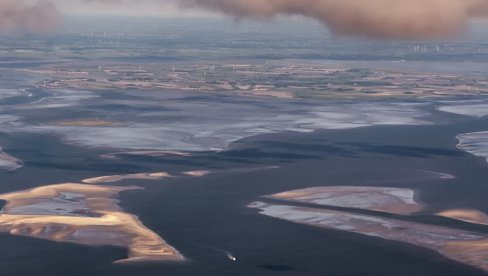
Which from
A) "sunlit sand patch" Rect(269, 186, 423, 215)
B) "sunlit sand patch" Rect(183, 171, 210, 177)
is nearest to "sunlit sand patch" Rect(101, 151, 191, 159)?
"sunlit sand patch" Rect(183, 171, 210, 177)

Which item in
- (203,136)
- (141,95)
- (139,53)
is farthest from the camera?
(139,53)

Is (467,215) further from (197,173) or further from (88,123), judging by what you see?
(88,123)

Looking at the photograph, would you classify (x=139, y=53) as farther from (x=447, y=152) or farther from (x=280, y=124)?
(x=447, y=152)

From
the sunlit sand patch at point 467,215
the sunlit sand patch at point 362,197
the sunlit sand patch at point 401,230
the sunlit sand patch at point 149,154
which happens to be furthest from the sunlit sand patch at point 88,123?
the sunlit sand patch at point 467,215

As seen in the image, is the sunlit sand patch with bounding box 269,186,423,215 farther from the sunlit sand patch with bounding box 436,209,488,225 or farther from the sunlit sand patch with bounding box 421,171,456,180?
the sunlit sand patch with bounding box 421,171,456,180

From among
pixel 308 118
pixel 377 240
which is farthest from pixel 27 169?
pixel 308 118

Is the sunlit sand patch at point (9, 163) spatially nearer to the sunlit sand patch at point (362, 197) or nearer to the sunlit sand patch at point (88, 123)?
the sunlit sand patch at point (88, 123)

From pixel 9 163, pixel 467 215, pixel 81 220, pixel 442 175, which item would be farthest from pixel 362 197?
pixel 9 163
